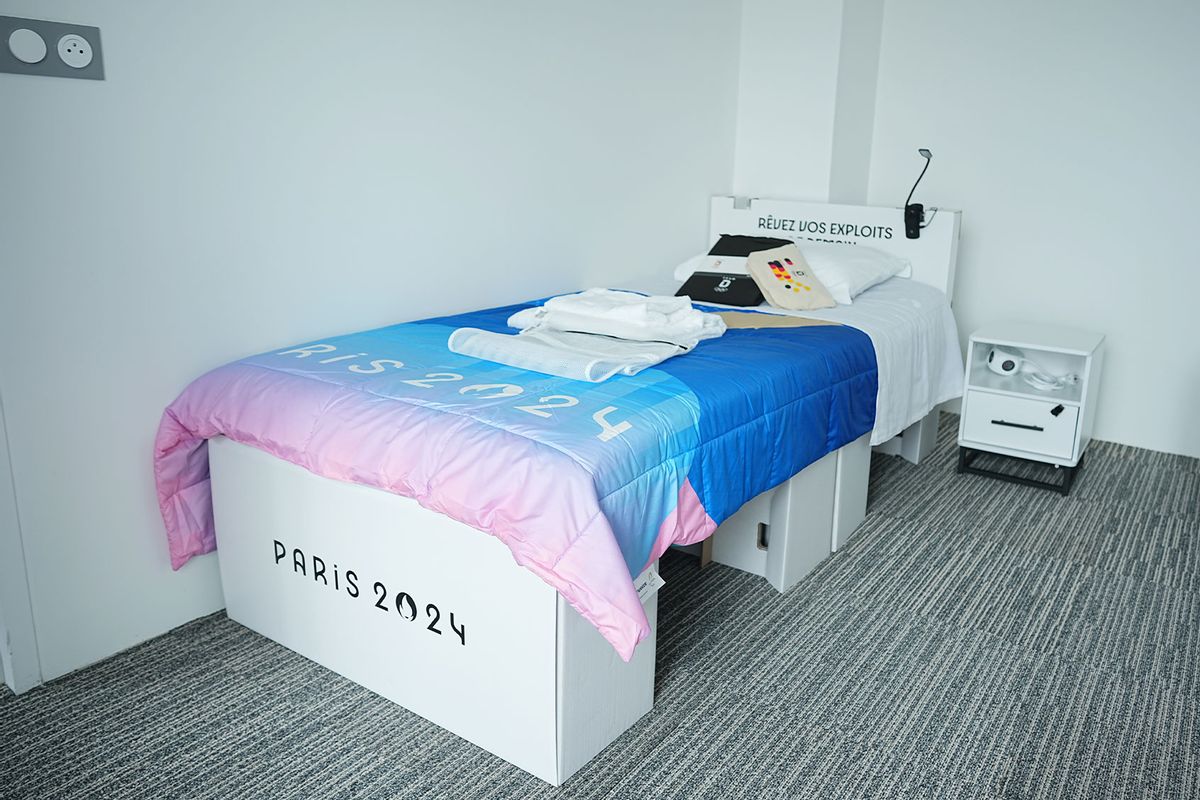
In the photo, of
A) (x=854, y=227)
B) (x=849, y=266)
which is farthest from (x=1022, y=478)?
(x=854, y=227)

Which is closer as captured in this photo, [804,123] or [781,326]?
[781,326]

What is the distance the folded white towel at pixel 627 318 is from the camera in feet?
7.59

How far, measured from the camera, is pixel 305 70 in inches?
88.0

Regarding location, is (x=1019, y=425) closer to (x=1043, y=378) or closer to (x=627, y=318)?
(x=1043, y=378)

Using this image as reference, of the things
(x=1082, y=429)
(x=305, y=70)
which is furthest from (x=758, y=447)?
(x=1082, y=429)

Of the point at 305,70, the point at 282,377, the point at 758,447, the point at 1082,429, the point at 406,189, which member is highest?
the point at 305,70

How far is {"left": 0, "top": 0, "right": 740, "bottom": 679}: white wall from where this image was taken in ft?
6.12

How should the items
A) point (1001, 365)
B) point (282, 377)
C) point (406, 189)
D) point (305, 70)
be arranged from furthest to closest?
point (1001, 365) < point (406, 189) < point (305, 70) < point (282, 377)

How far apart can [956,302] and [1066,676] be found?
2116 mm

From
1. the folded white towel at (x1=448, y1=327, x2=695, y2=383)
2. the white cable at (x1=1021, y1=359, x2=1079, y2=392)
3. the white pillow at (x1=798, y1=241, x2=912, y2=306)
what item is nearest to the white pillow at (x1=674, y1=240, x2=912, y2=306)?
the white pillow at (x1=798, y1=241, x2=912, y2=306)

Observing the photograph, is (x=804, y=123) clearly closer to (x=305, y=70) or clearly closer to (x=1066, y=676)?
(x=305, y=70)

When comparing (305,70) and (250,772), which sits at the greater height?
(305,70)

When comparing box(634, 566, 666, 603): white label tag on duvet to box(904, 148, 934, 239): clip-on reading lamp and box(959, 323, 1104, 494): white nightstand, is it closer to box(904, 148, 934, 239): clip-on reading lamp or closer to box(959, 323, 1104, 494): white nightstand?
box(959, 323, 1104, 494): white nightstand

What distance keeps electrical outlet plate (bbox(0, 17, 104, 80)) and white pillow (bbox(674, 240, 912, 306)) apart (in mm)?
1988
